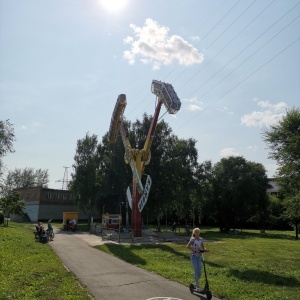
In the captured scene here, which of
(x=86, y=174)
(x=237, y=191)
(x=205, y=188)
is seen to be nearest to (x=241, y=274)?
(x=237, y=191)

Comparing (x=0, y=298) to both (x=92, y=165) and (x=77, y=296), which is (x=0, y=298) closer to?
(x=77, y=296)

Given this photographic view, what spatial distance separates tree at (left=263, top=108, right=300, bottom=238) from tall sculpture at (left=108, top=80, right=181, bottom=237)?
7732 millimetres

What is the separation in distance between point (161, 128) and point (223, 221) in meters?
17.0

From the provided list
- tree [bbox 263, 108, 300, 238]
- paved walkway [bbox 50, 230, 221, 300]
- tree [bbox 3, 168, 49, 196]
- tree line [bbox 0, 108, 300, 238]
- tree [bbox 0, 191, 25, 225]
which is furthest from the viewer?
tree [bbox 3, 168, 49, 196]

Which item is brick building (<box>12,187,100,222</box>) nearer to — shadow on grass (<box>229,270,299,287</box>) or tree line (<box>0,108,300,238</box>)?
tree line (<box>0,108,300,238</box>)

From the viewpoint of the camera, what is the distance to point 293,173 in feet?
76.7

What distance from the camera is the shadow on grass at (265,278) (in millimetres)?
11387

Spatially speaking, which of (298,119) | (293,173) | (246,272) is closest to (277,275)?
(246,272)

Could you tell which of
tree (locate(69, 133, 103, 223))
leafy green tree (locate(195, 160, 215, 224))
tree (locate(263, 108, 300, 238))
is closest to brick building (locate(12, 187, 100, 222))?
tree (locate(69, 133, 103, 223))

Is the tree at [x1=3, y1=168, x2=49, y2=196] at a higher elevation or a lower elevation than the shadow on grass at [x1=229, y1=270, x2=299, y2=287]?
higher

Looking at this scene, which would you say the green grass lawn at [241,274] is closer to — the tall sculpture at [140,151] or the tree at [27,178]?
the tall sculpture at [140,151]

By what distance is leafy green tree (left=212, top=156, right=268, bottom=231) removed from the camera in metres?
50.0

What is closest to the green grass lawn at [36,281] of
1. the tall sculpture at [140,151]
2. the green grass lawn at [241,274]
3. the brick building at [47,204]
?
the green grass lawn at [241,274]

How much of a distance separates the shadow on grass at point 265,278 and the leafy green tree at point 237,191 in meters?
37.7
